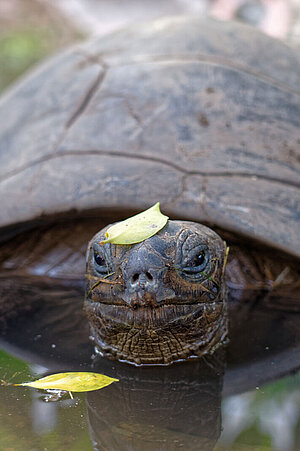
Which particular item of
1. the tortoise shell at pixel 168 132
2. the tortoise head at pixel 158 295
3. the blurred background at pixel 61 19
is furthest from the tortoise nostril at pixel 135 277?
the blurred background at pixel 61 19

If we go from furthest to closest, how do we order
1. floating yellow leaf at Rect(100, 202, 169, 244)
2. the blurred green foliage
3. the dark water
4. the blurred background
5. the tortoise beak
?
the blurred background
the blurred green foliage
floating yellow leaf at Rect(100, 202, 169, 244)
the tortoise beak
the dark water

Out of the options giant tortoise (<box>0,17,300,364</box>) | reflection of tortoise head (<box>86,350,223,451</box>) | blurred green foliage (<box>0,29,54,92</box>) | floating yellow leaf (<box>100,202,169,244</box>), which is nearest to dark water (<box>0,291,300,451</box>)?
reflection of tortoise head (<box>86,350,223,451</box>)

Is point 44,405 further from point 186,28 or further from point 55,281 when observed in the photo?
point 186,28

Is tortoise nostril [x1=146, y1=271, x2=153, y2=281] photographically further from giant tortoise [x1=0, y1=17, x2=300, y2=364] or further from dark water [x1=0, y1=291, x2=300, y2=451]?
dark water [x1=0, y1=291, x2=300, y2=451]

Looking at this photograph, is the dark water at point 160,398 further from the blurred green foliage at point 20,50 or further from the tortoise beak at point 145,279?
the blurred green foliage at point 20,50

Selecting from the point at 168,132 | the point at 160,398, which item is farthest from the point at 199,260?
the point at 168,132

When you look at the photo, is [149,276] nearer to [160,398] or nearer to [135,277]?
[135,277]
